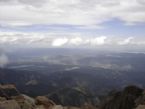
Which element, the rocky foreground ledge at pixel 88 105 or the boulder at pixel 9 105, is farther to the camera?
the rocky foreground ledge at pixel 88 105

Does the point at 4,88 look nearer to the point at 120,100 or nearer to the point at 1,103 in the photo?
the point at 120,100

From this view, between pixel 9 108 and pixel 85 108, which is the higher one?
pixel 9 108

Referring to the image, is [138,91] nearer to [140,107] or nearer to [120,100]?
[120,100]

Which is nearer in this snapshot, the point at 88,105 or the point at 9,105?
the point at 9,105

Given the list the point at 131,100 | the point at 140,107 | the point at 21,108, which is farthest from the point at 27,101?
the point at 131,100

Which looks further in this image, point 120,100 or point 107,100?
point 107,100

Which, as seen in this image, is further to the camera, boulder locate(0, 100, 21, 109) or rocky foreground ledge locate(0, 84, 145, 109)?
rocky foreground ledge locate(0, 84, 145, 109)

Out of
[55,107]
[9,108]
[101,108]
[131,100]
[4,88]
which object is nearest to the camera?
[9,108]

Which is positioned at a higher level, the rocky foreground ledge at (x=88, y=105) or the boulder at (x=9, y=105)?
the boulder at (x=9, y=105)

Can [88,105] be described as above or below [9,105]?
below

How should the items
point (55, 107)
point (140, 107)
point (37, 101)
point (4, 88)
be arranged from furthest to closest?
point (4, 88)
point (37, 101)
point (55, 107)
point (140, 107)

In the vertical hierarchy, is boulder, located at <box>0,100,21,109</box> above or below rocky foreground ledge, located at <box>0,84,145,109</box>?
above

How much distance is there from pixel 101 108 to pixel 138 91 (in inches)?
718

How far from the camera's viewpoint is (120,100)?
423 ft
